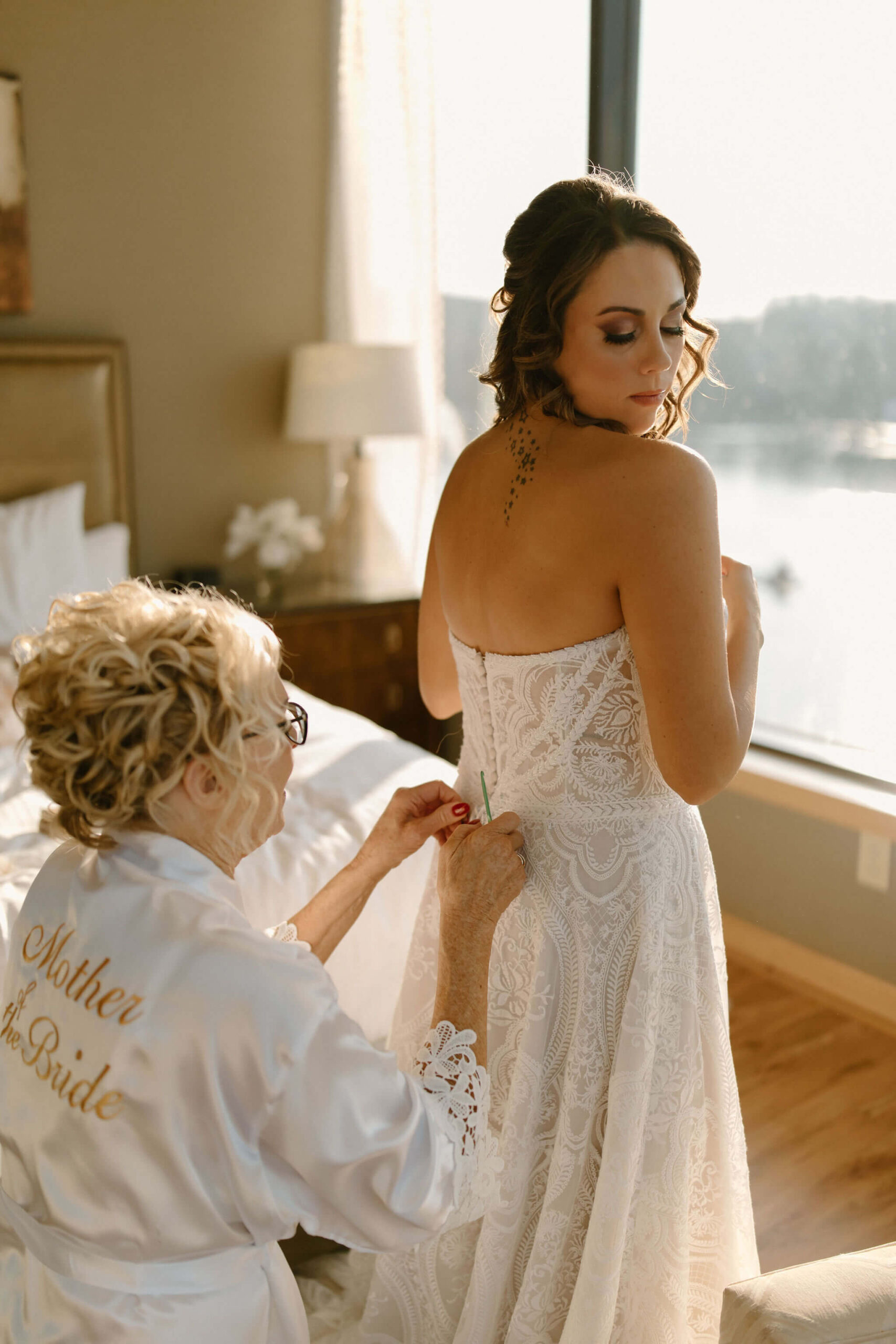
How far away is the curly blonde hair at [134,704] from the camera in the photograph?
36.1 inches

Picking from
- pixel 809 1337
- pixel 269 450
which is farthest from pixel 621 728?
pixel 269 450

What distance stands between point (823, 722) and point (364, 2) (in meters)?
2.80

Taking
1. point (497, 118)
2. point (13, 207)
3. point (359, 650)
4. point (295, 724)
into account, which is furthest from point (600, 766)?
point (497, 118)

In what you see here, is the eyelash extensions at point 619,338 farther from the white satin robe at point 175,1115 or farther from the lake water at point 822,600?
the lake water at point 822,600

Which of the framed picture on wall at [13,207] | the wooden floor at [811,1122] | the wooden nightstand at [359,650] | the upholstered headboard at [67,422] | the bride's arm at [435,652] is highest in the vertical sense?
the framed picture on wall at [13,207]

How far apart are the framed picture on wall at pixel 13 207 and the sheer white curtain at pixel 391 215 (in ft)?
3.39

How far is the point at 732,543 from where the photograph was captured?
319 centimetres

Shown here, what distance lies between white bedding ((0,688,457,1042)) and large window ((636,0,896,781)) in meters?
1.15

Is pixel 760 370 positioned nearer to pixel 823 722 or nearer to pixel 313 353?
pixel 823 722

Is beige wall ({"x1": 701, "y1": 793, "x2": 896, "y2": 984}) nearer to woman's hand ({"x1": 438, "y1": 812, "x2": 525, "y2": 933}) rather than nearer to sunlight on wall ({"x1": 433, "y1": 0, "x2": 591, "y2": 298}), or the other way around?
woman's hand ({"x1": 438, "y1": 812, "x2": 525, "y2": 933})

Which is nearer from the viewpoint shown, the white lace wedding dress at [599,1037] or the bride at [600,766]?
the bride at [600,766]

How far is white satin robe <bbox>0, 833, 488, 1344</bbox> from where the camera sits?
2.93 feet

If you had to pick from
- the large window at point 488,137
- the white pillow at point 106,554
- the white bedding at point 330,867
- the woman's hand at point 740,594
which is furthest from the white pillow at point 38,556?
the woman's hand at point 740,594

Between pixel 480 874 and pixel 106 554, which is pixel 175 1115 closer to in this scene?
pixel 480 874
